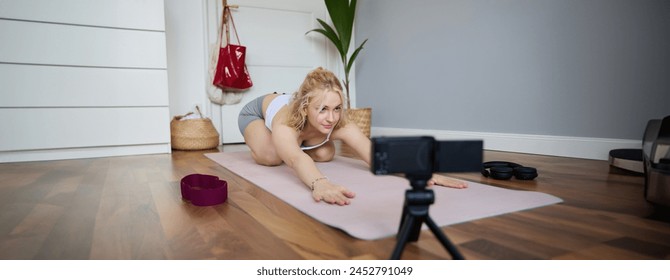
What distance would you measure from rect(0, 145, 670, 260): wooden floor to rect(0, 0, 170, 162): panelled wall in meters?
0.95

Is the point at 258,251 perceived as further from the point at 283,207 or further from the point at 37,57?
the point at 37,57

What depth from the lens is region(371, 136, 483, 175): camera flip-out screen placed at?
0.57 metres

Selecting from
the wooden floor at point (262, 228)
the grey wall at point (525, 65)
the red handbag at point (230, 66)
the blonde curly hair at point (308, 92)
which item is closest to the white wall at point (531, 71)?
the grey wall at point (525, 65)

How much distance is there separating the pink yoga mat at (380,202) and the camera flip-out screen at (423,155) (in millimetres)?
298

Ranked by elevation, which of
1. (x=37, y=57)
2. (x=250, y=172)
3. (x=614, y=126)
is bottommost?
(x=250, y=172)

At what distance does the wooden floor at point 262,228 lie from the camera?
2.50 ft

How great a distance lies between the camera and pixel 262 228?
3.02 ft

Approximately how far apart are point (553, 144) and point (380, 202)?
57.8 inches

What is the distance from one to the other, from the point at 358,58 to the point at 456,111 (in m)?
1.29

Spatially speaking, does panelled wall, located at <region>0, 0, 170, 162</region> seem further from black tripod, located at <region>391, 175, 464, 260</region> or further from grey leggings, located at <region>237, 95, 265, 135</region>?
black tripod, located at <region>391, 175, 464, 260</region>

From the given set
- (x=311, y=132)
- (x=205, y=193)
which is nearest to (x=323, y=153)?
(x=311, y=132)

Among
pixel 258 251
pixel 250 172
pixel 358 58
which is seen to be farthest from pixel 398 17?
pixel 258 251

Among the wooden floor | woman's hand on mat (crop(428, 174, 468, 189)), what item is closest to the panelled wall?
the wooden floor

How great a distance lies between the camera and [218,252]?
77cm
